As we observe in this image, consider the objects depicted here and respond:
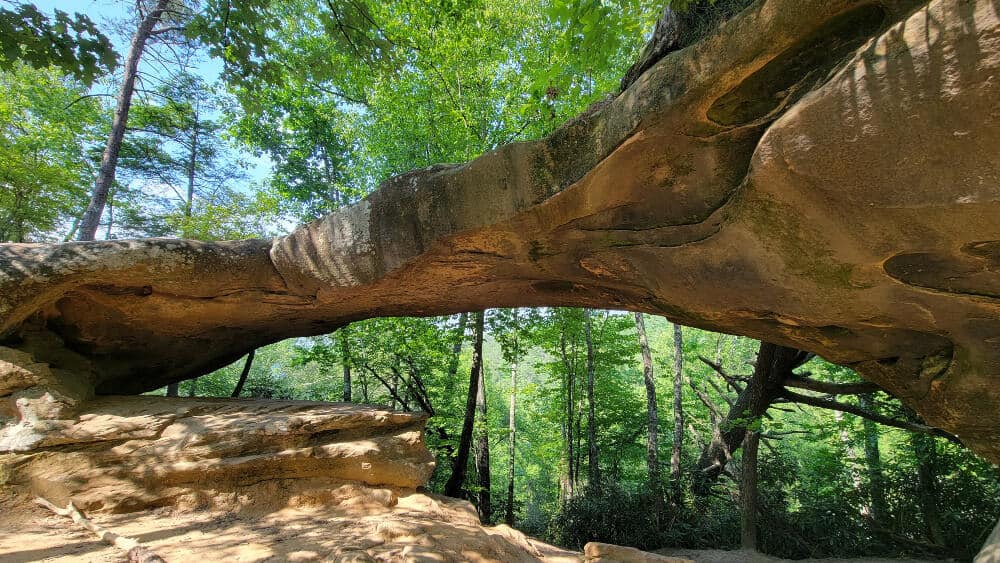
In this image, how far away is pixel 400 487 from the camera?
17.4 feet

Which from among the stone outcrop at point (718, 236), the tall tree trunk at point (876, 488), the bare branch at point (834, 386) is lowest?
the tall tree trunk at point (876, 488)

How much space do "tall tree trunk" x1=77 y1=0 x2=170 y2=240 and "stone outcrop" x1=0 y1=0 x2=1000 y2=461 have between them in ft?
10.0

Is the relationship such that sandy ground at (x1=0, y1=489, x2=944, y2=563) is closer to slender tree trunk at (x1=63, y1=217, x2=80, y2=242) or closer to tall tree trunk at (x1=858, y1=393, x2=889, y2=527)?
tall tree trunk at (x1=858, y1=393, x2=889, y2=527)

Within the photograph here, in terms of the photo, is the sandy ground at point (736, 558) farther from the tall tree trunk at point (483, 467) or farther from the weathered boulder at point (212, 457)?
the weathered boulder at point (212, 457)

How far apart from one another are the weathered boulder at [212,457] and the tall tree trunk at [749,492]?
543 centimetres

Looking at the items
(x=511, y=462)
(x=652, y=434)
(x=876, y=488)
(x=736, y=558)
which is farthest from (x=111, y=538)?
(x=876, y=488)

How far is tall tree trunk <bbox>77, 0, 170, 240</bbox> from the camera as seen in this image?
311 inches

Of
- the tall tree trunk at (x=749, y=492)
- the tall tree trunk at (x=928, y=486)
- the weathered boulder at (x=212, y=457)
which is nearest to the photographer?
the weathered boulder at (x=212, y=457)

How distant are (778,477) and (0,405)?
44.4ft

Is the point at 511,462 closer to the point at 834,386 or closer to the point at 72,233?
the point at 834,386

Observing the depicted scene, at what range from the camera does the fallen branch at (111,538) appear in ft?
10.7

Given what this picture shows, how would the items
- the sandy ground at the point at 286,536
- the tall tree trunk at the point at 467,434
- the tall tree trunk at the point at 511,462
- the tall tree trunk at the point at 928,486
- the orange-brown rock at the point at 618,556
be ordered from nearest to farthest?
the sandy ground at the point at 286,536
the orange-brown rock at the point at 618,556
the tall tree trunk at the point at 928,486
the tall tree trunk at the point at 467,434
the tall tree trunk at the point at 511,462

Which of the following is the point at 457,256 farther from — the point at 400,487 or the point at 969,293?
the point at 969,293

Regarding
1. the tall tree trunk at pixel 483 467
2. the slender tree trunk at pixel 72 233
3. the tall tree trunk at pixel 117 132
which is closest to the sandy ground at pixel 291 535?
the tall tree trunk at pixel 483 467
